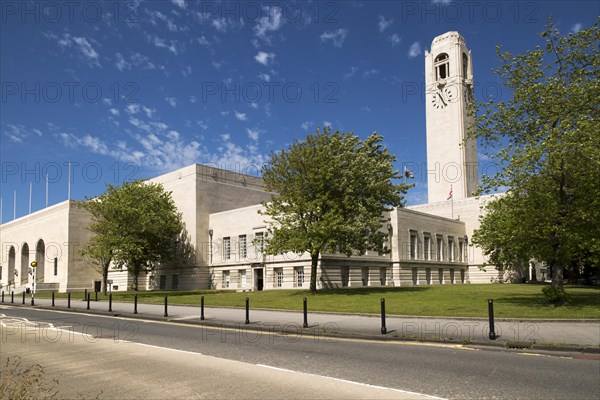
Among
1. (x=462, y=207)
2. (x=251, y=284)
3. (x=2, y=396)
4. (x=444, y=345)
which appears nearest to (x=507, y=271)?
(x=462, y=207)

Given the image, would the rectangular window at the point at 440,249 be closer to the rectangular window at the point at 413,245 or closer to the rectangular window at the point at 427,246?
the rectangular window at the point at 427,246

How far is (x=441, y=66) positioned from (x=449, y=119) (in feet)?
45.4

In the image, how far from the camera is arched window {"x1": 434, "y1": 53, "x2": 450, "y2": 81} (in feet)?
300

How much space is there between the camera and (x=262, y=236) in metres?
48.3

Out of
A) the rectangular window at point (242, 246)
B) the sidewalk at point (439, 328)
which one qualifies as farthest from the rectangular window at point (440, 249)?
the sidewalk at point (439, 328)

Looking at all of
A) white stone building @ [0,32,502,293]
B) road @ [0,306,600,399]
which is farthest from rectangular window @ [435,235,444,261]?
road @ [0,306,600,399]

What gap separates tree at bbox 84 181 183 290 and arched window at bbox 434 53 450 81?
194 ft

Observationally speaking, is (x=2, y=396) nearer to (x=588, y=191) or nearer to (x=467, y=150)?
(x=588, y=191)

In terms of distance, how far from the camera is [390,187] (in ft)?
122

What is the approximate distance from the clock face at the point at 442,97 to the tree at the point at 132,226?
53.5 metres

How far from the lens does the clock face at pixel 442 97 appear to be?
Answer: 288 ft

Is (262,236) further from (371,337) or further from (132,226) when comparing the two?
(371,337)

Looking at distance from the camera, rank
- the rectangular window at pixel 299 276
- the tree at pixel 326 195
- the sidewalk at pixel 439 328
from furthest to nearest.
A: the rectangular window at pixel 299 276, the tree at pixel 326 195, the sidewalk at pixel 439 328

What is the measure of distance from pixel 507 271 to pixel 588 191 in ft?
179
